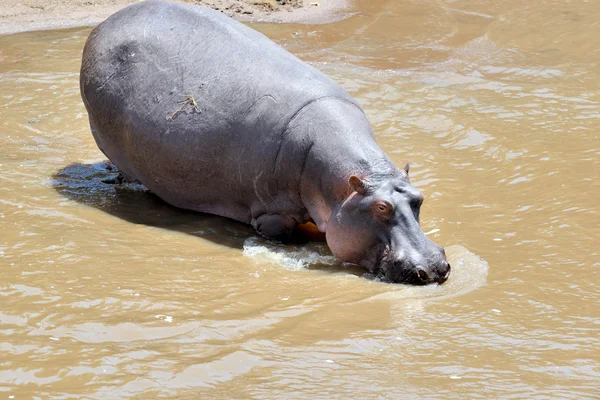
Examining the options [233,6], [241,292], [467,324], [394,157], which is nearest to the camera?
[467,324]

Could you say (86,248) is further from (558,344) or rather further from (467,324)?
(558,344)

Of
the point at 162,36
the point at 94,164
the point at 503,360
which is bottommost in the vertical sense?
the point at 94,164

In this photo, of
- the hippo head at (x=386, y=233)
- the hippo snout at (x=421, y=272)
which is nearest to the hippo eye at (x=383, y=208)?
the hippo head at (x=386, y=233)

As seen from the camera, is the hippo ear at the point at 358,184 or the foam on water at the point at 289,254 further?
the foam on water at the point at 289,254

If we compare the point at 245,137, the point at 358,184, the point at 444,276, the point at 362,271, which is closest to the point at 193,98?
the point at 245,137

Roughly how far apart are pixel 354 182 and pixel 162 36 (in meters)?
2.34

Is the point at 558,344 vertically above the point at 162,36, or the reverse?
the point at 162,36

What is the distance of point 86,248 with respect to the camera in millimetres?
5992

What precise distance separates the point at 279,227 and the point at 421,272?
1.41 meters

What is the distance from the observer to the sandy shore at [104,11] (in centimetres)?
1314

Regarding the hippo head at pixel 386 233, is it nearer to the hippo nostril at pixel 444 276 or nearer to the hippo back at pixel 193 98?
the hippo nostril at pixel 444 276

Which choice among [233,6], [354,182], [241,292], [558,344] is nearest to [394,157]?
[354,182]

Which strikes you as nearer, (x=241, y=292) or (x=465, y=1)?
(x=241, y=292)

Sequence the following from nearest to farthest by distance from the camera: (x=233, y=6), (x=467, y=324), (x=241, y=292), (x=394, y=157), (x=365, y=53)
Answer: (x=467, y=324)
(x=241, y=292)
(x=394, y=157)
(x=365, y=53)
(x=233, y=6)
